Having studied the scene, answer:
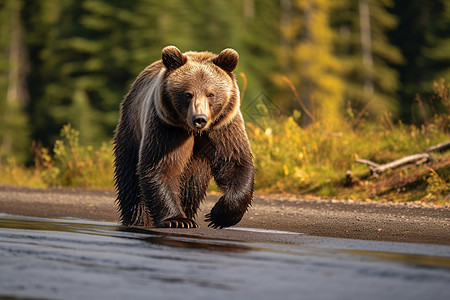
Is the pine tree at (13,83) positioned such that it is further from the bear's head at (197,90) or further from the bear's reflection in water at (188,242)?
the bear's reflection in water at (188,242)

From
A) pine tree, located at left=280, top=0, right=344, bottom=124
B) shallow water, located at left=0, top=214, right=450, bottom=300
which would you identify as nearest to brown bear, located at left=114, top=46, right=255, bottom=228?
shallow water, located at left=0, top=214, right=450, bottom=300

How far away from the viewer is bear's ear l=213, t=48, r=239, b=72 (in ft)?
25.1

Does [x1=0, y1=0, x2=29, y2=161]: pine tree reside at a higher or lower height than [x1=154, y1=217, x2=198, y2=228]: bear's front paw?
lower

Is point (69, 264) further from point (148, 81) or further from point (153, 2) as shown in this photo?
point (153, 2)

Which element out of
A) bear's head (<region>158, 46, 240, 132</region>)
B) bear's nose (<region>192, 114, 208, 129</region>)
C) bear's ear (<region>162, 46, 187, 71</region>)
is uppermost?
bear's ear (<region>162, 46, 187, 71</region>)

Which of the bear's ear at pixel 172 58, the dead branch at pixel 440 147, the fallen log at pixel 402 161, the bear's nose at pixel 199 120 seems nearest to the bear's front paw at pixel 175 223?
the bear's nose at pixel 199 120

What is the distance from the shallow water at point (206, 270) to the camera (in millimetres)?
4398

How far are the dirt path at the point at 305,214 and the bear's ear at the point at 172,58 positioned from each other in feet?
5.04

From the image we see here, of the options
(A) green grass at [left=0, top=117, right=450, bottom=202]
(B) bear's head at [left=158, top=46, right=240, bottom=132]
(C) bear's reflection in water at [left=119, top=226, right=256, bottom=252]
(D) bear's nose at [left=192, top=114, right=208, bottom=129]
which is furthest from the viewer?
(A) green grass at [left=0, top=117, right=450, bottom=202]

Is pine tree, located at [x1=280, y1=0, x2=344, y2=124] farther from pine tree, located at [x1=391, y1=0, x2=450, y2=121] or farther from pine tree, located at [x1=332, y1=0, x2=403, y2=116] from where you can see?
pine tree, located at [x1=391, y1=0, x2=450, y2=121]

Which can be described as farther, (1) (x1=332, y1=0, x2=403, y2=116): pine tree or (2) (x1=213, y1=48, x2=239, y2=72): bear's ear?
(1) (x1=332, y1=0, x2=403, y2=116): pine tree

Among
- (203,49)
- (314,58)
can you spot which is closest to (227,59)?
(203,49)

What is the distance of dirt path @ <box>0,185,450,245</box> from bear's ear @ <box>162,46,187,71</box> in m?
1.54

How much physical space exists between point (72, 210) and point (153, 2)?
1028 inches
